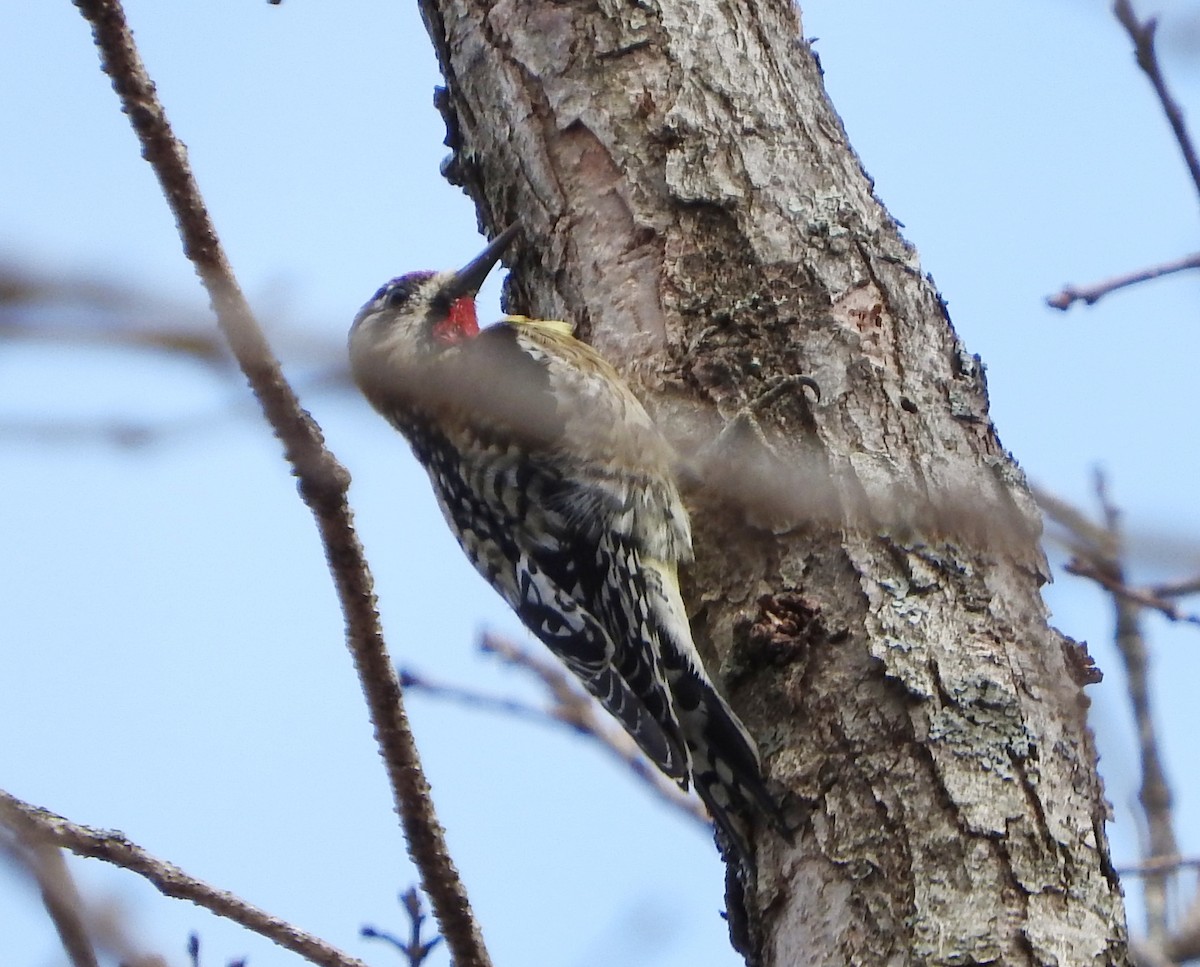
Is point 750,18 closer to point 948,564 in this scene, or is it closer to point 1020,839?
point 948,564

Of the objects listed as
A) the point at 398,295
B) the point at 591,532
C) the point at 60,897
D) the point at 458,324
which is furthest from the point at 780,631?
the point at 398,295

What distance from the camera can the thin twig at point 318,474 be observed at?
1.66 m

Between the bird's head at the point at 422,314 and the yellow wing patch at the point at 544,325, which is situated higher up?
the bird's head at the point at 422,314

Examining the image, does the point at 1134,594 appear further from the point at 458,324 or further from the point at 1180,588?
the point at 458,324

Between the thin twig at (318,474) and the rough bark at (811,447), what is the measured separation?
478 mm

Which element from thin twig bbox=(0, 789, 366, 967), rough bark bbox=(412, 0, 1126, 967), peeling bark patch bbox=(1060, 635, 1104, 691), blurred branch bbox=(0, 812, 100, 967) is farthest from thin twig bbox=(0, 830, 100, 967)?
peeling bark patch bbox=(1060, 635, 1104, 691)

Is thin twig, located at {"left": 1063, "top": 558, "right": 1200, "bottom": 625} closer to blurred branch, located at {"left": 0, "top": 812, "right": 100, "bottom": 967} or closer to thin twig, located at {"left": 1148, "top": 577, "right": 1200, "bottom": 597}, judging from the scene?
thin twig, located at {"left": 1148, "top": 577, "right": 1200, "bottom": 597}

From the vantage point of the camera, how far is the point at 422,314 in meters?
4.90

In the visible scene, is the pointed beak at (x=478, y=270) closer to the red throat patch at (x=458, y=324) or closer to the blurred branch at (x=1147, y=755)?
the red throat patch at (x=458, y=324)

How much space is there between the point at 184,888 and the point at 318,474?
0.65 m

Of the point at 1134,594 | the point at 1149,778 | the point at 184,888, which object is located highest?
the point at 1134,594

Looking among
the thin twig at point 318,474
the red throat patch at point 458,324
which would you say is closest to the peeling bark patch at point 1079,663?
the thin twig at point 318,474

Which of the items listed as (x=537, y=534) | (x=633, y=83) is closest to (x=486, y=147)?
(x=633, y=83)

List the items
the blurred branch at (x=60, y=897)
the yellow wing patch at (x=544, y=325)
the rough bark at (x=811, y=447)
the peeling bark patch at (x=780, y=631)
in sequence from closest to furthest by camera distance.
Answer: the blurred branch at (x=60, y=897) → the rough bark at (x=811, y=447) → the peeling bark patch at (x=780, y=631) → the yellow wing patch at (x=544, y=325)
